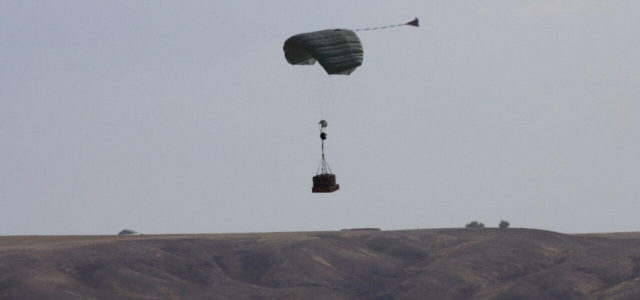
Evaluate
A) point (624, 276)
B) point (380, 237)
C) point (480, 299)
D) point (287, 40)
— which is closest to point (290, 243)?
point (380, 237)

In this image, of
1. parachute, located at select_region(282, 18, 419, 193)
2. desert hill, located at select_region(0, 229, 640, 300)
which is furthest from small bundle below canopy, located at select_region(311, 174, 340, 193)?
desert hill, located at select_region(0, 229, 640, 300)

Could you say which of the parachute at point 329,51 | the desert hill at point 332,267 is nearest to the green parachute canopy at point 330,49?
the parachute at point 329,51

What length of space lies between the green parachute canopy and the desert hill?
129ft

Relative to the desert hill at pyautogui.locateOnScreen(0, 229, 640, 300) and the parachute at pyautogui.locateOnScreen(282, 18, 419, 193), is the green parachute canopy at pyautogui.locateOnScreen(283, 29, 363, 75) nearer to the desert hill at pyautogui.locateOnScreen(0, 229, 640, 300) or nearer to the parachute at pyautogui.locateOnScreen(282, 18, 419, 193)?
the parachute at pyautogui.locateOnScreen(282, 18, 419, 193)

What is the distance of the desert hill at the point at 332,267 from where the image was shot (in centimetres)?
8275

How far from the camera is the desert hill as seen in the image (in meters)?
82.8

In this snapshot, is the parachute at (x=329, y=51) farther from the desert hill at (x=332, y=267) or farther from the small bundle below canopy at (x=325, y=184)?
the desert hill at (x=332, y=267)

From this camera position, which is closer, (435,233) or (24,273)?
(24,273)

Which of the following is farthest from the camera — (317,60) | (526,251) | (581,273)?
(526,251)

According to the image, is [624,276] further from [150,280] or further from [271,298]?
[150,280]

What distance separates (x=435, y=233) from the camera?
100875mm

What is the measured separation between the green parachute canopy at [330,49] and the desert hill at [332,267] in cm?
3927

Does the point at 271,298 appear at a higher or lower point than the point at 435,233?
lower

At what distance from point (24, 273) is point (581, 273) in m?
42.3
